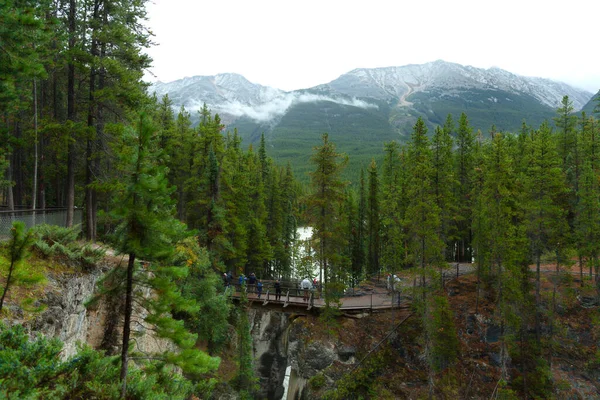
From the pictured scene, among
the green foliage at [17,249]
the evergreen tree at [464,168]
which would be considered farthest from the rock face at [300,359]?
the green foliage at [17,249]

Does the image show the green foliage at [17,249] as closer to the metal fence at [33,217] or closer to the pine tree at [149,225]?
the pine tree at [149,225]

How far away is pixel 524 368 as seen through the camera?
73.6 ft

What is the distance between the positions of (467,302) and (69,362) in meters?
27.3

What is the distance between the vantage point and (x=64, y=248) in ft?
33.7

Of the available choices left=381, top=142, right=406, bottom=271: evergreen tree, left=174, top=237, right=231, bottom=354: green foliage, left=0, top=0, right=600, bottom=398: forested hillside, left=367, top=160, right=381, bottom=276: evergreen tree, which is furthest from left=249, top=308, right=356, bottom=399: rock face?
left=367, top=160, right=381, bottom=276: evergreen tree

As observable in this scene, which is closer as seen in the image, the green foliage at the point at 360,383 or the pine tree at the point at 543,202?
the pine tree at the point at 543,202

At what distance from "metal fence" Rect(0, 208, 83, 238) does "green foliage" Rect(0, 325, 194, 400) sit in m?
6.45

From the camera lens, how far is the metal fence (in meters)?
11.3

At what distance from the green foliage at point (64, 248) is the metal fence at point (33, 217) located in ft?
2.47

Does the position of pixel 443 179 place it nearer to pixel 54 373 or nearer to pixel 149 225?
pixel 149 225

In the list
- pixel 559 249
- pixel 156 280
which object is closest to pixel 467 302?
pixel 559 249

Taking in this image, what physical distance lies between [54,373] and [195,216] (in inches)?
985

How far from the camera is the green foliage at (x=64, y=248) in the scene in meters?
10.1

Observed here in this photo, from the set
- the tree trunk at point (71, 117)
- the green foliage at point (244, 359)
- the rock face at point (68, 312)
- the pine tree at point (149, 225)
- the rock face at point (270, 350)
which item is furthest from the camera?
the rock face at point (270, 350)
